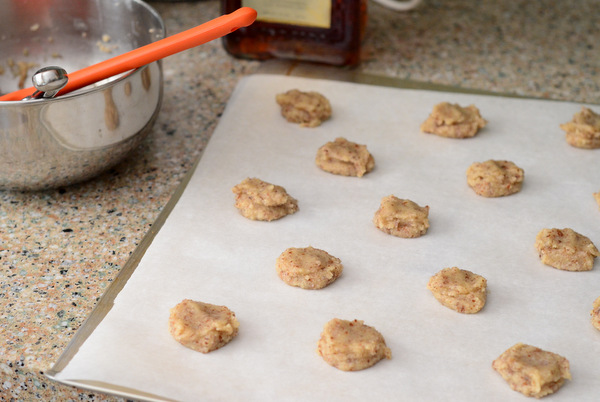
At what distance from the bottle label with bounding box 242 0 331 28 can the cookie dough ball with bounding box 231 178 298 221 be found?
42 centimetres

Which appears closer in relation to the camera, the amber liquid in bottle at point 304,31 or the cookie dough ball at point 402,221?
the cookie dough ball at point 402,221

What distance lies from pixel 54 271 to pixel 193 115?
1.44 feet

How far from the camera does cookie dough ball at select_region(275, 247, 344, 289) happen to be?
85 cm

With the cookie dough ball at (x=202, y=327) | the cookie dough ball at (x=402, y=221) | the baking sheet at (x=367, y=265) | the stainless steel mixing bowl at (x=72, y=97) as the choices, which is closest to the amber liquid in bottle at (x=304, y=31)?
the baking sheet at (x=367, y=265)

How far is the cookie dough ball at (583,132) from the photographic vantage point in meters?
1.11

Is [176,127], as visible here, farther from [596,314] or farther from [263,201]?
[596,314]

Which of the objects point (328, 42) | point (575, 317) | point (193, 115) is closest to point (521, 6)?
point (328, 42)

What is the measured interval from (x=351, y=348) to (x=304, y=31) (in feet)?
2.36

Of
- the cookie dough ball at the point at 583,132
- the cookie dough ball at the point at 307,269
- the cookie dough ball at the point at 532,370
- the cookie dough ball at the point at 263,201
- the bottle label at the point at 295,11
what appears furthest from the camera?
the bottle label at the point at 295,11

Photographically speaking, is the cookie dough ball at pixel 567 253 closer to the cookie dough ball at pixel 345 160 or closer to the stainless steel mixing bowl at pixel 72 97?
the cookie dough ball at pixel 345 160

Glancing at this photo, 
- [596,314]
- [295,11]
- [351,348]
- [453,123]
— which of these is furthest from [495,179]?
[295,11]

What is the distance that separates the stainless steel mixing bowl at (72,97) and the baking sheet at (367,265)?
0.14m

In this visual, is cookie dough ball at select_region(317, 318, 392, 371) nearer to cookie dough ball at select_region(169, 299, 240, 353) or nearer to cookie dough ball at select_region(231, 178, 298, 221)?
cookie dough ball at select_region(169, 299, 240, 353)

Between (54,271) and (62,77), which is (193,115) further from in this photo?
(54,271)
